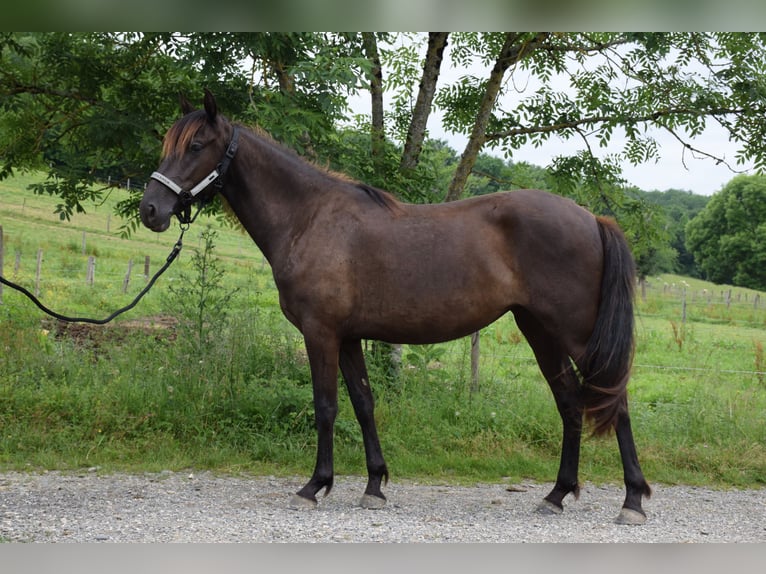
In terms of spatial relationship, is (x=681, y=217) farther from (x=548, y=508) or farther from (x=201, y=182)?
(x=201, y=182)

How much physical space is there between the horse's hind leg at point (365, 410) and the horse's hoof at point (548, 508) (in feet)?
3.64

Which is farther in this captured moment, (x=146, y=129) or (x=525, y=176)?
(x=525, y=176)

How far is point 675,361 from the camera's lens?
Result: 14.0 metres

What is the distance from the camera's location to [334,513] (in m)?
4.92

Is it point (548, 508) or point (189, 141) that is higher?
point (189, 141)

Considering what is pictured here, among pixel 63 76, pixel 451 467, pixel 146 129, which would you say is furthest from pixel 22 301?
pixel 451 467

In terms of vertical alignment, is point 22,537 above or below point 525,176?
below

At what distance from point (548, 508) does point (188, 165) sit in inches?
136

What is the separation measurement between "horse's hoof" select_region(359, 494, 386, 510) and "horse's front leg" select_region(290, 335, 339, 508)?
0.84 feet

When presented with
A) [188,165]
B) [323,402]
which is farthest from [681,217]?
[188,165]

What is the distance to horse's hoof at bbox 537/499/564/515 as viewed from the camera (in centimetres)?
514
